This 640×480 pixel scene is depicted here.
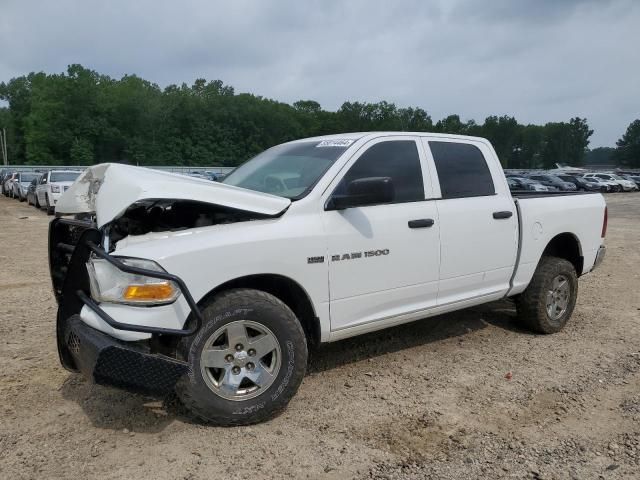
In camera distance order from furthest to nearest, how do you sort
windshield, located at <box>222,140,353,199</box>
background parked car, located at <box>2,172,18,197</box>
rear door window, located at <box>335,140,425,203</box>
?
background parked car, located at <box>2,172,18,197</box>, rear door window, located at <box>335,140,425,203</box>, windshield, located at <box>222,140,353,199</box>

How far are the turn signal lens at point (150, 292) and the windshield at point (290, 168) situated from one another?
116 centimetres

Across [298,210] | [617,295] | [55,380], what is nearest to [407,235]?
[298,210]

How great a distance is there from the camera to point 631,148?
12269cm

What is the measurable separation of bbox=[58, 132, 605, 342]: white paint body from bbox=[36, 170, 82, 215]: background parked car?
1512cm

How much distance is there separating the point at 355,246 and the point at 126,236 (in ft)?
5.00

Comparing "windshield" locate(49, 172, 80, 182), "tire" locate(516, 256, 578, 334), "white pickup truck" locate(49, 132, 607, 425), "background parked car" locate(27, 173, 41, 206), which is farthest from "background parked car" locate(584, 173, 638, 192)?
"white pickup truck" locate(49, 132, 607, 425)

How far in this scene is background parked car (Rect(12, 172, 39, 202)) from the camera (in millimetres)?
26844

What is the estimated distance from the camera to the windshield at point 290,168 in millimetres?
3924

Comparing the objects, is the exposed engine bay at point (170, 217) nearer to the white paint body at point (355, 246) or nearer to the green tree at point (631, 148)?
the white paint body at point (355, 246)

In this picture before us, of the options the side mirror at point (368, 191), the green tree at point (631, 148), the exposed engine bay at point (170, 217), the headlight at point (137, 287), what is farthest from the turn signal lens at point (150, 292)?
the green tree at point (631, 148)

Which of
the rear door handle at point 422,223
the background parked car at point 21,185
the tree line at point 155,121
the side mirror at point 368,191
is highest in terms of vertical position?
the tree line at point 155,121

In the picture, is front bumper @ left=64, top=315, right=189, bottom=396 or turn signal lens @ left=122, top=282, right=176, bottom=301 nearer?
front bumper @ left=64, top=315, right=189, bottom=396

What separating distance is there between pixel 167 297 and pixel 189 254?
0.90ft

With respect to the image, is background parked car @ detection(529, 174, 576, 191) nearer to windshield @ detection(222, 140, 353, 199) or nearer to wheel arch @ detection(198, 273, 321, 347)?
windshield @ detection(222, 140, 353, 199)
